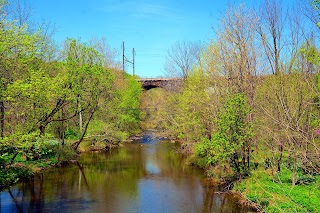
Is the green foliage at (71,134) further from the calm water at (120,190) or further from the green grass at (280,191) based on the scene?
the green grass at (280,191)

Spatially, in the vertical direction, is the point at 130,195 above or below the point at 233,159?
below

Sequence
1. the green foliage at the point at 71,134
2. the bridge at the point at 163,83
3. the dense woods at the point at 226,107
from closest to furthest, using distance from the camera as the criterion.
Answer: the dense woods at the point at 226,107, the green foliage at the point at 71,134, the bridge at the point at 163,83

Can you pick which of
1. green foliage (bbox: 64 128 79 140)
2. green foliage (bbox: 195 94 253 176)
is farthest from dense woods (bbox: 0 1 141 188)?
green foliage (bbox: 195 94 253 176)

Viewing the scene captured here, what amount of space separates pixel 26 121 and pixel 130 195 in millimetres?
8183

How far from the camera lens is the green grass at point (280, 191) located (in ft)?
48.0

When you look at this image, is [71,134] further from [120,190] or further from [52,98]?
[120,190]

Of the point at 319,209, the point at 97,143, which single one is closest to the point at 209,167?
the point at 319,209

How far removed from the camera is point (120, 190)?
803 inches

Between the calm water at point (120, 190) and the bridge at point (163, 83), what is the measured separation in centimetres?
1708

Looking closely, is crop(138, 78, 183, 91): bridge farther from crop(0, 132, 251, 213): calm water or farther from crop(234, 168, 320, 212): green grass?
crop(234, 168, 320, 212): green grass

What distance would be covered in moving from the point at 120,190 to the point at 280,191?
32.8 feet

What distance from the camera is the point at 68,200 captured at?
717 inches

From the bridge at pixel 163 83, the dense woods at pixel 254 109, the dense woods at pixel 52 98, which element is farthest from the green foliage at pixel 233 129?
the bridge at pixel 163 83

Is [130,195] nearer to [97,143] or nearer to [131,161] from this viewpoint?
[131,161]
